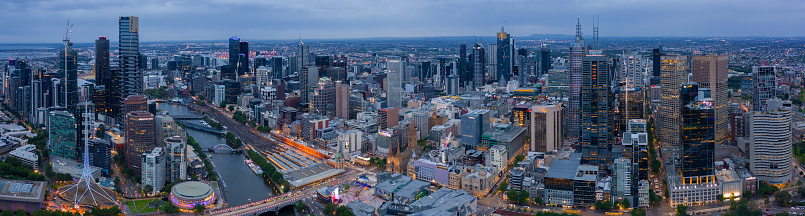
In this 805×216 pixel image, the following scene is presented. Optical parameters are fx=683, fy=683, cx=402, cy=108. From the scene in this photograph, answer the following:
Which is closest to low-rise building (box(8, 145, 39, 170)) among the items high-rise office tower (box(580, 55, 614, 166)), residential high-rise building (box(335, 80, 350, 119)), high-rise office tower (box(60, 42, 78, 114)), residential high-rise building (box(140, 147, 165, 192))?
residential high-rise building (box(140, 147, 165, 192))

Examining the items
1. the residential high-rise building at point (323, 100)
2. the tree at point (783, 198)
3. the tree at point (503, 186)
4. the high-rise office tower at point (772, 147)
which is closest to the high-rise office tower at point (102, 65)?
the residential high-rise building at point (323, 100)

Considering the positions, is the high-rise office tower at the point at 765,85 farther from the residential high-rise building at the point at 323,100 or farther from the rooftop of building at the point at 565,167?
the residential high-rise building at the point at 323,100

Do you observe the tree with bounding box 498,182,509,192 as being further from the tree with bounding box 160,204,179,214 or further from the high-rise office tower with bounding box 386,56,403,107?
the high-rise office tower with bounding box 386,56,403,107

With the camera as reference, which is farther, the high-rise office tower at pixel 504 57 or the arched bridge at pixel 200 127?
the high-rise office tower at pixel 504 57

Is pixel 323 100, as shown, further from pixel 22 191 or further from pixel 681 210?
pixel 681 210

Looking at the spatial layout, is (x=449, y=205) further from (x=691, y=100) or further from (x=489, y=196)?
(x=691, y=100)

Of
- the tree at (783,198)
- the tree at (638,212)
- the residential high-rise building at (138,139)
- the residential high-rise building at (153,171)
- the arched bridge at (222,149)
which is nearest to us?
the tree at (638,212)
